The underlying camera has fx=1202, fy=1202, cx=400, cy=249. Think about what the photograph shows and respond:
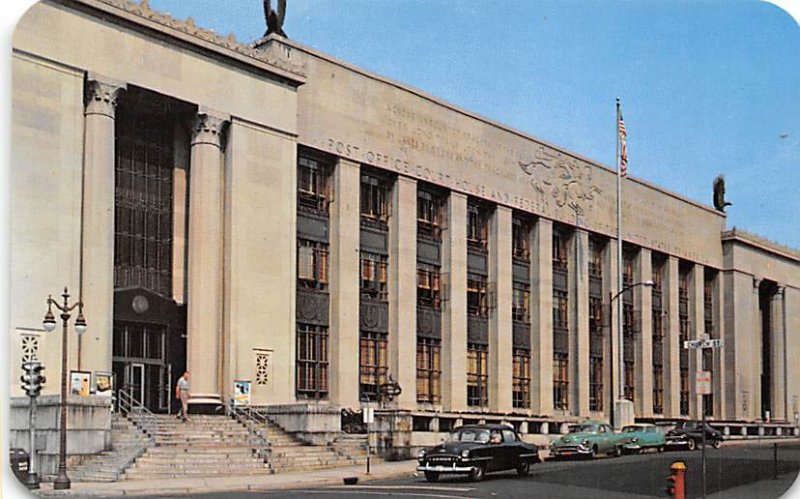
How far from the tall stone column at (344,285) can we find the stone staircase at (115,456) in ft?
39.9

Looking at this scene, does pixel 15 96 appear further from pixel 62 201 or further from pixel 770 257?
pixel 770 257

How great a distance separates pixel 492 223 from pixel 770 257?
15669 mm

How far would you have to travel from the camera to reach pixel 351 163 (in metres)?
45.2

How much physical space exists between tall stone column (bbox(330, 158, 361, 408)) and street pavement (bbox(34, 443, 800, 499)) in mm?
11419

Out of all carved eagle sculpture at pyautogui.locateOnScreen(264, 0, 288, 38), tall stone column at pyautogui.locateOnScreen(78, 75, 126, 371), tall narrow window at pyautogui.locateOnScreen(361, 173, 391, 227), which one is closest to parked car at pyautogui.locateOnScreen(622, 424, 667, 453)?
tall narrow window at pyautogui.locateOnScreen(361, 173, 391, 227)

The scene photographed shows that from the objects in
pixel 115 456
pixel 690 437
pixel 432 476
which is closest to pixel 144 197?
pixel 115 456

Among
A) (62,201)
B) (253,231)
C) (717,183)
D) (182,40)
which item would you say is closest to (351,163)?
(253,231)

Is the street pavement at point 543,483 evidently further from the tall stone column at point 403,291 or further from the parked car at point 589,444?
the tall stone column at point 403,291

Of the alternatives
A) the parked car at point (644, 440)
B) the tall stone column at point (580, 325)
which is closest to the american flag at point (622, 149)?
the parked car at point (644, 440)

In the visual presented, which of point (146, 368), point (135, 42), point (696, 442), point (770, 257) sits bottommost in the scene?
point (696, 442)

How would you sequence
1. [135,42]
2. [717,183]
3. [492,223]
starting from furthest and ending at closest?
[492,223] → [135,42] → [717,183]

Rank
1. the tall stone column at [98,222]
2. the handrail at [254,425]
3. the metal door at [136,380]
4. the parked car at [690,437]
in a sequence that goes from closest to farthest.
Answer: the handrail at [254,425] < the tall stone column at [98,222] < the metal door at [136,380] < the parked car at [690,437]

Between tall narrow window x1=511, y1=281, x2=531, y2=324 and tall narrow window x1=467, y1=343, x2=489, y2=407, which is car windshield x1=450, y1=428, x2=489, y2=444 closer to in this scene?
tall narrow window x1=467, y1=343, x2=489, y2=407

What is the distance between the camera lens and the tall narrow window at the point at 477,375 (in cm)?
5144
